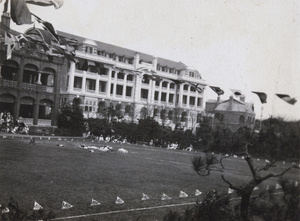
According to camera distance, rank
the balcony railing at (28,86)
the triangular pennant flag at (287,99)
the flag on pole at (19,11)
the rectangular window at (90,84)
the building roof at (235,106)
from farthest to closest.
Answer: the rectangular window at (90,84), the balcony railing at (28,86), the building roof at (235,106), the triangular pennant flag at (287,99), the flag on pole at (19,11)

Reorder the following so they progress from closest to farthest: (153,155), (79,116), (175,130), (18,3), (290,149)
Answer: (18,3) < (290,149) < (79,116) < (175,130) < (153,155)

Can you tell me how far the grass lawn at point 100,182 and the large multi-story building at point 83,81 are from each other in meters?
0.89

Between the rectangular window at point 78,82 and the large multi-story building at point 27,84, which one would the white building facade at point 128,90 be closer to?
the rectangular window at point 78,82

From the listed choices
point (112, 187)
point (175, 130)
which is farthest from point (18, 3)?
point (175, 130)

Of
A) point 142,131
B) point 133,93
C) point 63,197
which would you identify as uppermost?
point 133,93

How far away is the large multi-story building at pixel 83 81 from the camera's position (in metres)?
4.07

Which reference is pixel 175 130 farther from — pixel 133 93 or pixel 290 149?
pixel 290 149

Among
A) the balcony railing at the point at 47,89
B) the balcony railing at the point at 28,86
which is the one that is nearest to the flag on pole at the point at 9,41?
the balcony railing at the point at 28,86

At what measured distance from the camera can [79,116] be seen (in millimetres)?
6523

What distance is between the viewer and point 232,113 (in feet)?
15.5

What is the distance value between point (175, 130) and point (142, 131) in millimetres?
1092

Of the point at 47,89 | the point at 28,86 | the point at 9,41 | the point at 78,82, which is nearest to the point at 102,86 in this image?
the point at 78,82

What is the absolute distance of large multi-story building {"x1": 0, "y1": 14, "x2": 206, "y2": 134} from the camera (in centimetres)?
407

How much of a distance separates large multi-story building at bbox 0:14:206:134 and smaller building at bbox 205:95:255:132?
408mm
